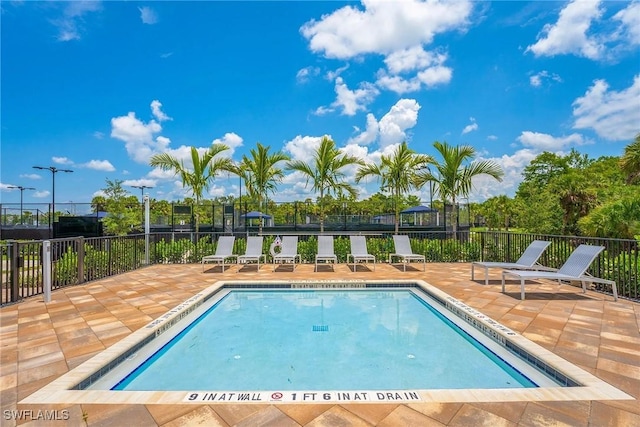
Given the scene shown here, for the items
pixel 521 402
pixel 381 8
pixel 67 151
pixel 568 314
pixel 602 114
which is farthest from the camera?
pixel 67 151

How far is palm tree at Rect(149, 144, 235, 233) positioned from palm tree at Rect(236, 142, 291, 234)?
84cm

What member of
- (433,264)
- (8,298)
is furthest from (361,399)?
(433,264)

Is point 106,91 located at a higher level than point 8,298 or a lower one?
higher

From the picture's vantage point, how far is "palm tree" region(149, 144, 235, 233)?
10859 millimetres

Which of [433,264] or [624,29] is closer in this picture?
[433,264]

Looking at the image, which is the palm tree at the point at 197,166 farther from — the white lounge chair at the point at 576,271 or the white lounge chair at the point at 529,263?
the white lounge chair at the point at 576,271

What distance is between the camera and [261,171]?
11.1 meters

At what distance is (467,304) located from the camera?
16.6 feet

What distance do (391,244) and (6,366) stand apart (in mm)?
8979

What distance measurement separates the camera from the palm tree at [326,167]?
35.8 ft

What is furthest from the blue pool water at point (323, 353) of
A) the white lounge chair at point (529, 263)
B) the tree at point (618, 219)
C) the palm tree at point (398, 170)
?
the palm tree at point (398, 170)

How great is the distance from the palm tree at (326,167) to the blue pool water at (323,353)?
19.7 feet

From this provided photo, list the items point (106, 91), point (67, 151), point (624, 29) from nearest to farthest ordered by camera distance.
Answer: point (624, 29) < point (106, 91) < point (67, 151)

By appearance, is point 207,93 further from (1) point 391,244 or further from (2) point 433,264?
(2) point 433,264
